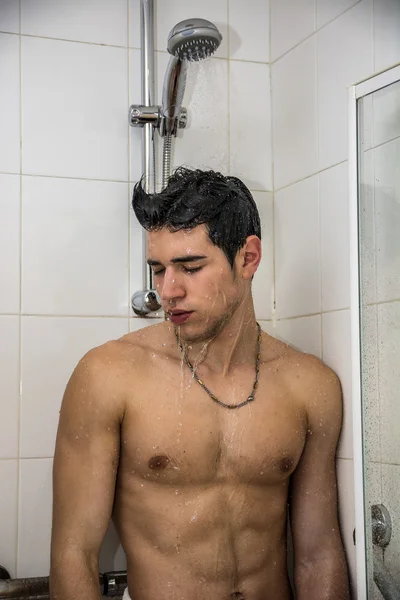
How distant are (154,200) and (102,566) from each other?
0.79m

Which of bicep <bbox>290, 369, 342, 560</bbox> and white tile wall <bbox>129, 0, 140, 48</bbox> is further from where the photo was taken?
white tile wall <bbox>129, 0, 140, 48</bbox>

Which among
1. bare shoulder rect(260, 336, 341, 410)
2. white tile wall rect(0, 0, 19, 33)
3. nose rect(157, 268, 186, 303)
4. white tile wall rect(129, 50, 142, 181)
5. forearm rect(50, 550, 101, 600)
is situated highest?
white tile wall rect(0, 0, 19, 33)

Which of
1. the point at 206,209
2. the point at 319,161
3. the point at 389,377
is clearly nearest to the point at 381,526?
the point at 389,377

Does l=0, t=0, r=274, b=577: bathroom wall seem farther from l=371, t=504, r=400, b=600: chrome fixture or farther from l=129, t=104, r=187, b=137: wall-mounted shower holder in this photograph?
l=371, t=504, r=400, b=600: chrome fixture

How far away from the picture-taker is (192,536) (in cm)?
149

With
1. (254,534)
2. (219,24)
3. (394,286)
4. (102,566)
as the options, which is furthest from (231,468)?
(219,24)

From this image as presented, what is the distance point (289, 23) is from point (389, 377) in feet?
3.26

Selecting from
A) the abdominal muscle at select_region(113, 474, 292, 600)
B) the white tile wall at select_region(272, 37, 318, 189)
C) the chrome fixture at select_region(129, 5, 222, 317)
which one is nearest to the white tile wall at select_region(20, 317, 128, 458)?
the chrome fixture at select_region(129, 5, 222, 317)

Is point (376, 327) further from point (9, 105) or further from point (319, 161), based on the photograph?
point (9, 105)

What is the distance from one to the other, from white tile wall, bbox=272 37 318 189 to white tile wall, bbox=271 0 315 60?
24 mm

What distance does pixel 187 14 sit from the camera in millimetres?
1866

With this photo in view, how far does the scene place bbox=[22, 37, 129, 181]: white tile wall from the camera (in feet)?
5.72

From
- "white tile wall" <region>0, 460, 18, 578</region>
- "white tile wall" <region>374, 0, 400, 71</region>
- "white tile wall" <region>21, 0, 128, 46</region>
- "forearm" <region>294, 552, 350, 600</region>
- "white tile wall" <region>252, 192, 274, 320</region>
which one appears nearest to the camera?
"white tile wall" <region>374, 0, 400, 71</region>

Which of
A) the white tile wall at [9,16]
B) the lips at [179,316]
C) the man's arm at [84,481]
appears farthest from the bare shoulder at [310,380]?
the white tile wall at [9,16]
